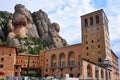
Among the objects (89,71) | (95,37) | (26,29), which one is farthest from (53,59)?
(26,29)

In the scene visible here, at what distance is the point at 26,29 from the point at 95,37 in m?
42.5

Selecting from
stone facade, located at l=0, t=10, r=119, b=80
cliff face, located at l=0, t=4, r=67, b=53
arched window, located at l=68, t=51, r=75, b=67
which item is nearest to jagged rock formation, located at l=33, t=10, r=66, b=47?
cliff face, located at l=0, t=4, r=67, b=53

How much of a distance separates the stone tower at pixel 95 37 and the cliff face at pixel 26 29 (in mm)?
31252

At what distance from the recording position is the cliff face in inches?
3591

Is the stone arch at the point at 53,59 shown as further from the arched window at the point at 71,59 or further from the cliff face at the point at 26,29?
the cliff face at the point at 26,29

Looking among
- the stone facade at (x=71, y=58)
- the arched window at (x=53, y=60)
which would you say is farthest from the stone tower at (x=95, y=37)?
the arched window at (x=53, y=60)

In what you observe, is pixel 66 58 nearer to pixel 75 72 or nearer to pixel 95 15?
pixel 75 72

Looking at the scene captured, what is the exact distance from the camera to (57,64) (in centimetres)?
7369

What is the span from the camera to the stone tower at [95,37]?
6406 centimetres

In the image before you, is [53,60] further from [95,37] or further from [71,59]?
[95,37]

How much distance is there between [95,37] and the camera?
6681 centimetres

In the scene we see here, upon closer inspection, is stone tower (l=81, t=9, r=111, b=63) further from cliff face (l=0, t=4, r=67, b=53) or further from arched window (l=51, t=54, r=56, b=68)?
cliff face (l=0, t=4, r=67, b=53)

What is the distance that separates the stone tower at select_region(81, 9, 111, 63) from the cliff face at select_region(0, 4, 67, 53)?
31.3 m

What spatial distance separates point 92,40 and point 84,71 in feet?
65.8
